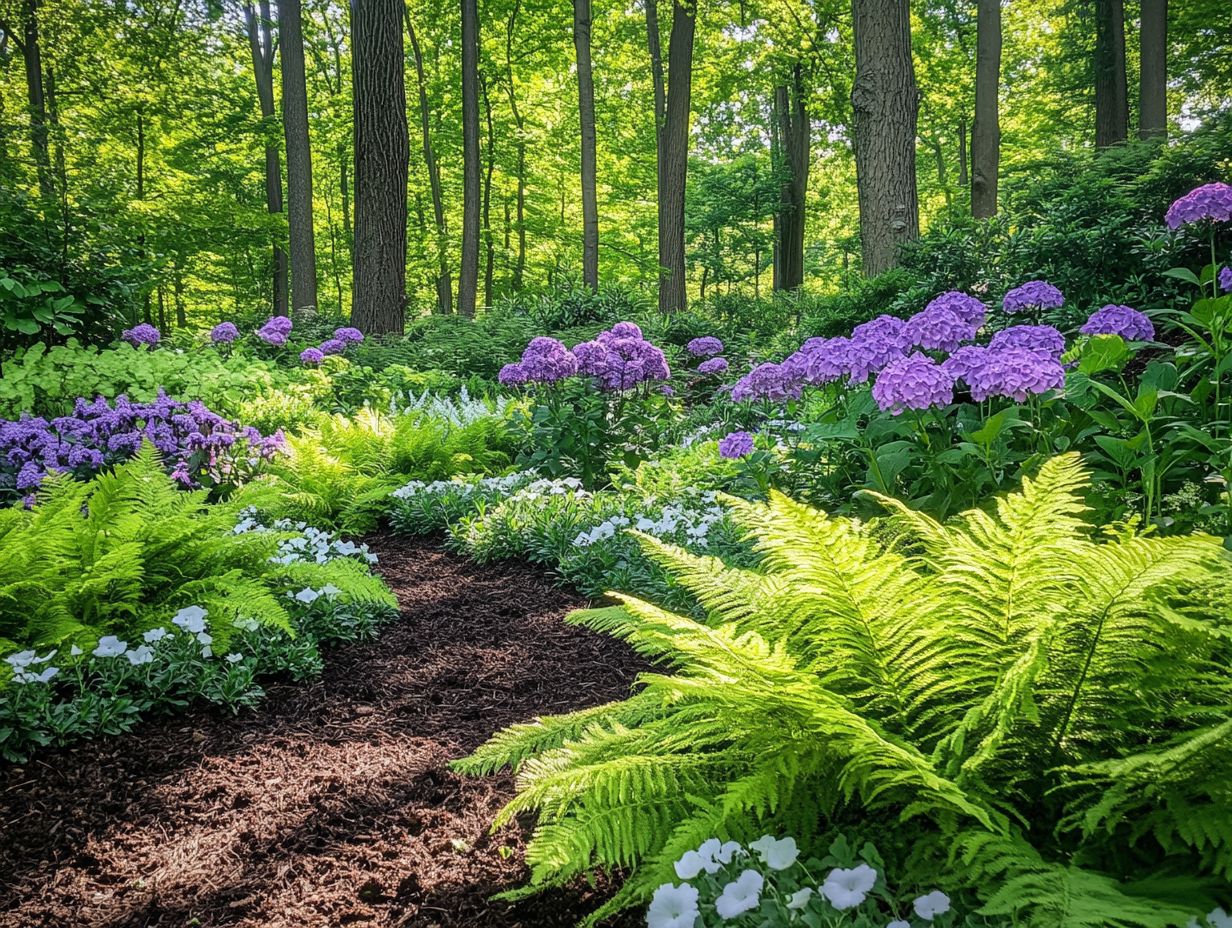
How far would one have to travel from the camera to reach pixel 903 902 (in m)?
1.35

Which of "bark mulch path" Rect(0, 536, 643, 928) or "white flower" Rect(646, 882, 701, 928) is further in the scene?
"bark mulch path" Rect(0, 536, 643, 928)

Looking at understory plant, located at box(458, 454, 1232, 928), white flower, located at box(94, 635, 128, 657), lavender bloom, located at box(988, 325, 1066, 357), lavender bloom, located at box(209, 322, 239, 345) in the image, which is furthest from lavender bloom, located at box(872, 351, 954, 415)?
lavender bloom, located at box(209, 322, 239, 345)

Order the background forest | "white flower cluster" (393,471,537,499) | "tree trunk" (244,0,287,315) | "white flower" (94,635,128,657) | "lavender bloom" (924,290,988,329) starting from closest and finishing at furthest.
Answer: "white flower" (94,635,128,657)
"lavender bloom" (924,290,988,329)
"white flower cluster" (393,471,537,499)
the background forest
"tree trunk" (244,0,287,315)

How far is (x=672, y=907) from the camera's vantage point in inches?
50.1

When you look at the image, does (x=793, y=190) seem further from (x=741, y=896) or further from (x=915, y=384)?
(x=741, y=896)

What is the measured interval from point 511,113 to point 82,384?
16871 millimetres

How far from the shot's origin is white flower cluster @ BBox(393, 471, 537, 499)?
531 centimetres

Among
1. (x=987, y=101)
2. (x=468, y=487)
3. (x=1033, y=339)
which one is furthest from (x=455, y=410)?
(x=987, y=101)

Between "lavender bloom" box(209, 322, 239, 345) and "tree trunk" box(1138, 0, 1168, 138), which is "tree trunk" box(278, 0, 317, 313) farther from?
"tree trunk" box(1138, 0, 1168, 138)

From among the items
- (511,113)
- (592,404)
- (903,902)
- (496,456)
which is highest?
(511,113)

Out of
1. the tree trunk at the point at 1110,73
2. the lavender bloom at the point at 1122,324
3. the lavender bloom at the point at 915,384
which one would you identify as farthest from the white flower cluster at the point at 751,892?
the tree trunk at the point at 1110,73

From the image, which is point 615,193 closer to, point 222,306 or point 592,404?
point 222,306

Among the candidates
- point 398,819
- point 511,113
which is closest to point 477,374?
point 398,819

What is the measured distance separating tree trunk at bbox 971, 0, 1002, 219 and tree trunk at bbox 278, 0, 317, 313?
10142mm
